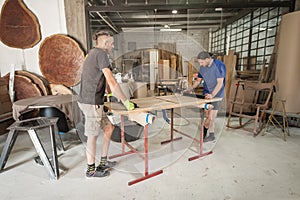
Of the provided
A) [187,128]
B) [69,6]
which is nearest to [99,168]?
[187,128]

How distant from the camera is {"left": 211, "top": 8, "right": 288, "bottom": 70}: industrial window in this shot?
12.0 feet

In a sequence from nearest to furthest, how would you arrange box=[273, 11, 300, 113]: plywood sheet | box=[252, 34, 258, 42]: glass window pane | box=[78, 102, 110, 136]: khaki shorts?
box=[78, 102, 110, 136]: khaki shorts → box=[273, 11, 300, 113]: plywood sheet → box=[252, 34, 258, 42]: glass window pane

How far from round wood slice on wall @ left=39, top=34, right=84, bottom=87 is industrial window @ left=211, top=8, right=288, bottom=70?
10.1 feet

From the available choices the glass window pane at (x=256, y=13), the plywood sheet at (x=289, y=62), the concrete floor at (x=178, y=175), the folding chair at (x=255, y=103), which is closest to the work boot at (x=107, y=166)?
the concrete floor at (x=178, y=175)

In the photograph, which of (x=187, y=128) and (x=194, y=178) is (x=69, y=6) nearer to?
(x=187, y=128)

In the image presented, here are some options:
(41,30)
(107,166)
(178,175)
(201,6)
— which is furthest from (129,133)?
(201,6)

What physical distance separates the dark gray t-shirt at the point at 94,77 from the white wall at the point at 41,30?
2.16m

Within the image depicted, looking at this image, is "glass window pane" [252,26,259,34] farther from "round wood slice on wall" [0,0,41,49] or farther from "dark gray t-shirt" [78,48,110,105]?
"round wood slice on wall" [0,0,41,49]

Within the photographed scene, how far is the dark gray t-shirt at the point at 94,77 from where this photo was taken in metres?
1.56

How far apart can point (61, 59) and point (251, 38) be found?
3891mm

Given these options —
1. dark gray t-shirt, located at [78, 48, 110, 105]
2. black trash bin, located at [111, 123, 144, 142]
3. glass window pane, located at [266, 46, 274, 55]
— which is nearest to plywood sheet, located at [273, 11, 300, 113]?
glass window pane, located at [266, 46, 274, 55]

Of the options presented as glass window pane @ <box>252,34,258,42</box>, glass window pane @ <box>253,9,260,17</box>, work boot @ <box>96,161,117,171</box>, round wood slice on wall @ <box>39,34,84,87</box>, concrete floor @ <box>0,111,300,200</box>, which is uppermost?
glass window pane @ <box>253,9,260,17</box>

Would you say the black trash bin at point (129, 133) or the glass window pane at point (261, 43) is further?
the glass window pane at point (261, 43)

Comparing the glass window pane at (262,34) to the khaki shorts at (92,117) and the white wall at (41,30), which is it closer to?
the khaki shorts at (92,117)
